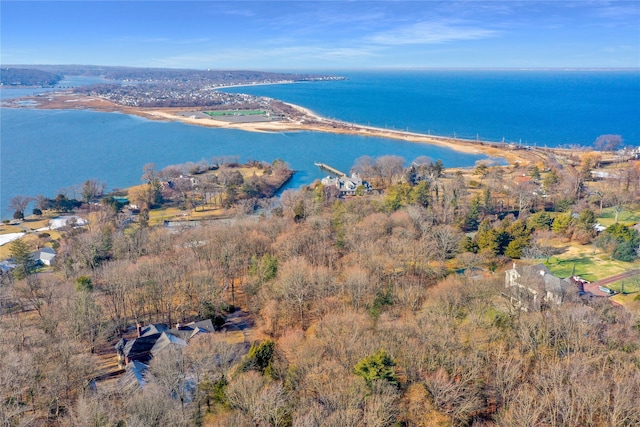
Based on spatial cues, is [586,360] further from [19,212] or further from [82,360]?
[19,212]

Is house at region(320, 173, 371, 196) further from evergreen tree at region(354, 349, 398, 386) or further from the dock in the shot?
evergreen tree at region(354, 349, 398, 386)

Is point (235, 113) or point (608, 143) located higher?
point (235, 113)

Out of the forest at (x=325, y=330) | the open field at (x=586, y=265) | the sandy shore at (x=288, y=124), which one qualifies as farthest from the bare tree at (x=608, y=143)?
the open field at (x=586, y=265)

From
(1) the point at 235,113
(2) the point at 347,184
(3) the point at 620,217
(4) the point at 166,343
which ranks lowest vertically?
(4) the point at 166,343

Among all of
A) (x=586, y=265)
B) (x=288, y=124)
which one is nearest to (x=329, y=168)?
(x=586, y=265)

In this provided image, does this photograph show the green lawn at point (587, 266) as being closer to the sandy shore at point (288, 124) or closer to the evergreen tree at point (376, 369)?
the evergreen tree at point (376, 369)

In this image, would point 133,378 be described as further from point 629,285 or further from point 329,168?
point 329,168
